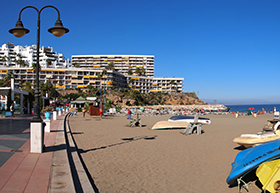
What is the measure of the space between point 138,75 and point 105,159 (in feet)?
368

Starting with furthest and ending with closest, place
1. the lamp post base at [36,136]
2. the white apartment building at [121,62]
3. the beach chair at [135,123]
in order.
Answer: the white apartment building at [121,62] < the beach chair at [135,123] < the lamp post base at [36,136]

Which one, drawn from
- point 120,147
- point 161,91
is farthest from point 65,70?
point 120,147

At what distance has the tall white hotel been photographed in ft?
300

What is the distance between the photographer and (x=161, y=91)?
118 m

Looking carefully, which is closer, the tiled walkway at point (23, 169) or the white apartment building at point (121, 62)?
the tiled walkway at point (23, 169)

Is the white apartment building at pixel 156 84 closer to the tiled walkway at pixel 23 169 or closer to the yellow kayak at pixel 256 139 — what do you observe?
the yellow kayak at pixel 256 139

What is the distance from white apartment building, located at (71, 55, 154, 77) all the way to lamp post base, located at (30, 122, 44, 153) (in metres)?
111

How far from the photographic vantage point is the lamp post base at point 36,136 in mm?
6551

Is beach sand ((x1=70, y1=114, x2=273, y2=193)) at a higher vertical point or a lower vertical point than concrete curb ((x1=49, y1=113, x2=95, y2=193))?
lower

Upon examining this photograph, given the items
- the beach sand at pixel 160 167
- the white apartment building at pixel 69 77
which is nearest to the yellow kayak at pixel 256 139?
the beach sand at pixel 160 167

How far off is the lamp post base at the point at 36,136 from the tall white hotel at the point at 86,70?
82.9 metres

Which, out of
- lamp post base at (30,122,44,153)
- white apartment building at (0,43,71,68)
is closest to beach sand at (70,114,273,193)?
lamp post base at (30,122,44,153)

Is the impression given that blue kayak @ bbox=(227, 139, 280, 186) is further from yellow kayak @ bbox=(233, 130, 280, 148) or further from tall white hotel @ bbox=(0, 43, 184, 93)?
tall white hotel @ bbox=(0, 43, 184, 93)

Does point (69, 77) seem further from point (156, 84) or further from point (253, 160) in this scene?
point (253, 160)
